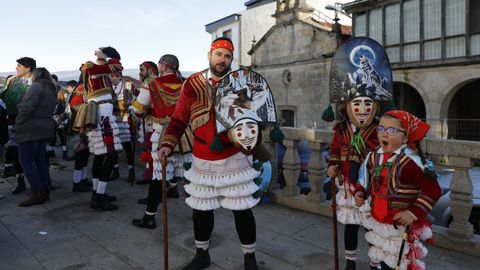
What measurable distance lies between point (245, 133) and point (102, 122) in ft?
9.91

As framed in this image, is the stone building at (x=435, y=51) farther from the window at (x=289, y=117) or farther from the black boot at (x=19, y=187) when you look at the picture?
the black boot at (x=19, y=187)

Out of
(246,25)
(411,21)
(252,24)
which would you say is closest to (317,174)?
(411,21)

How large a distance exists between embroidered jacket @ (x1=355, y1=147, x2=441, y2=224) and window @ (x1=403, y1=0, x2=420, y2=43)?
16.6 m

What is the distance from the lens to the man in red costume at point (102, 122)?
4988 millimetres

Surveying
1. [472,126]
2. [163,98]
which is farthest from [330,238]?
[472,126]

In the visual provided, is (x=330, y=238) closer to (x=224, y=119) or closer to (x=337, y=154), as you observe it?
(x=337, y=154)

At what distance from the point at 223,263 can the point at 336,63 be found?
6.83 ft

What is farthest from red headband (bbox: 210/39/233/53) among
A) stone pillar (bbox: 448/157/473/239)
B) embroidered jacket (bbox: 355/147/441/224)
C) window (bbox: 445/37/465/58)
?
window (bbox: 445/37/465/58)

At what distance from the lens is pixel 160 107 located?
4492mm

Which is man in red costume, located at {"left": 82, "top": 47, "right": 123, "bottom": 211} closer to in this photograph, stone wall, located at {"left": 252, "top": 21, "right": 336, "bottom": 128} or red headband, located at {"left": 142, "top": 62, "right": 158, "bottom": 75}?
red headband, located at {"left": 142, "top": 62, "right": 158, "bottom": 75}

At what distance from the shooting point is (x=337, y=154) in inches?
126

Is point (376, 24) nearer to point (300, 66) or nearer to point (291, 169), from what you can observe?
point (300, 66)

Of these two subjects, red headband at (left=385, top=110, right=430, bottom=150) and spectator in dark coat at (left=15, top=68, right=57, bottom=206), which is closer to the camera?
red headband at (left=385, top=110, right=430, bottom=150)

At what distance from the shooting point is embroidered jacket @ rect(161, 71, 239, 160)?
299 centimetres
